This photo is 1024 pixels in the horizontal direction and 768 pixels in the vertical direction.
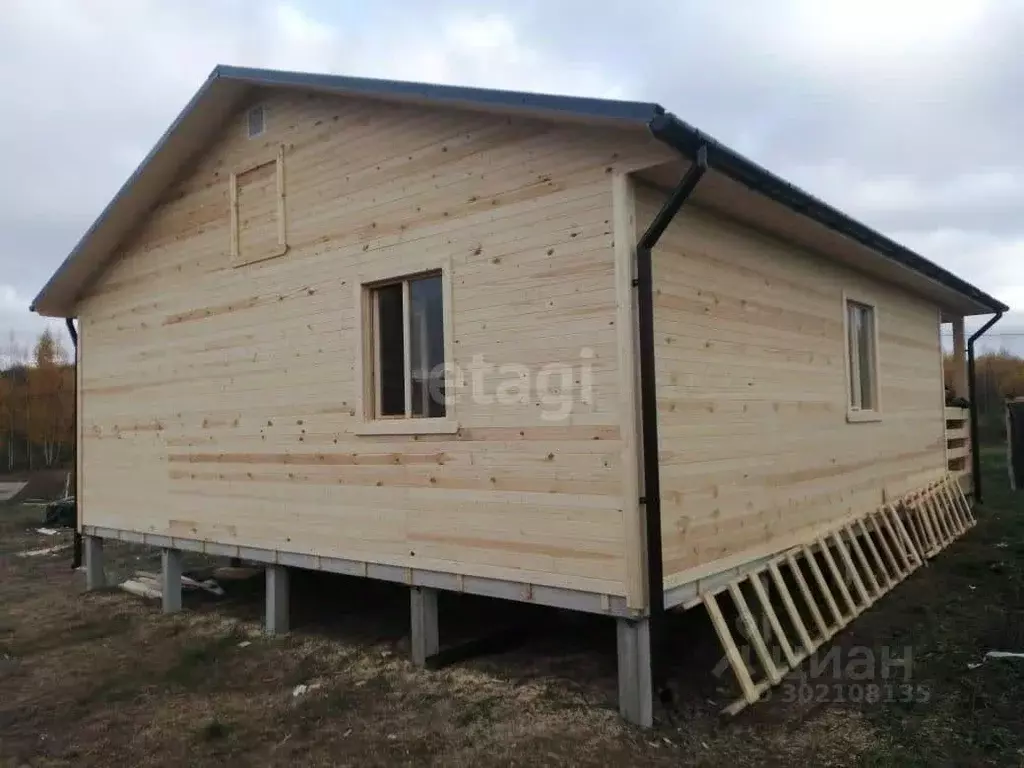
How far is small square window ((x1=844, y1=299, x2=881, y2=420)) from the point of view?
30.9ft

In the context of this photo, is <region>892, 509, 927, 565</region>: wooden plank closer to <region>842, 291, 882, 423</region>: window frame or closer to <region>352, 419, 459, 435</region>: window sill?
<region>842, 291, 882, 423</region>: window frame

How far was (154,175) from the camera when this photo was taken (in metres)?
9.02

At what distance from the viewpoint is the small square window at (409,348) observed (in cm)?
659

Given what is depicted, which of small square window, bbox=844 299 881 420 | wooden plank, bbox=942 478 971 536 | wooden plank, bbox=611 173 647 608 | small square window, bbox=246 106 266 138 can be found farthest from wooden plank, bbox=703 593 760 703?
wooden plank, bbox=942 478 971 536

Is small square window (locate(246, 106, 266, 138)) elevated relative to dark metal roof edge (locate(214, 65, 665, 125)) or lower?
elevated

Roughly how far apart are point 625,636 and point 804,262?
440 cm

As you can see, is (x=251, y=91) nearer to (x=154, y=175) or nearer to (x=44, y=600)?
(x=154, y=175)

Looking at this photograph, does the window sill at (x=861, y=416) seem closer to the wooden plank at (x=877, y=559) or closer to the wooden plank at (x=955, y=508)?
the wooden plank at (x=877, y=559)

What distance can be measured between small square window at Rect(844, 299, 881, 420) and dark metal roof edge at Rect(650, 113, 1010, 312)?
725 mm

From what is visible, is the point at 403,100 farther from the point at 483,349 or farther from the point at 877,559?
Result: the point at 877,559

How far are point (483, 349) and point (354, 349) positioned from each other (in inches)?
57.7

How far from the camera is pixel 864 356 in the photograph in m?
9.83

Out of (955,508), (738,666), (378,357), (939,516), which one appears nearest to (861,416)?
(939,516)

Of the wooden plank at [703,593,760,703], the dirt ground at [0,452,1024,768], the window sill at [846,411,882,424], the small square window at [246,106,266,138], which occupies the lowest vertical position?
the dirt ground at [0,452,1024,768]
